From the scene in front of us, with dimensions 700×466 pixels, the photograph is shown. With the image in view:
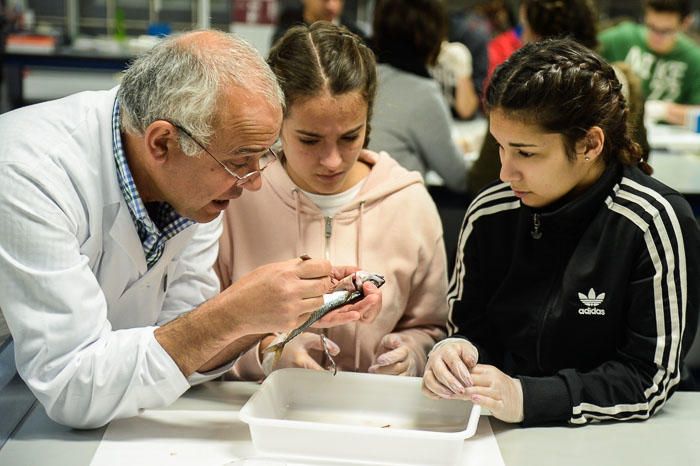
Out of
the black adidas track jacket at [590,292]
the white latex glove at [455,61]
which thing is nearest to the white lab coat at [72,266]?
the black adidas track jacket at [590,292]

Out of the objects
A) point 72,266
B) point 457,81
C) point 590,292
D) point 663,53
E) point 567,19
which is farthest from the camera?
point 457,81

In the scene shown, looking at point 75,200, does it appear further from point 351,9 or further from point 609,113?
point 351,9

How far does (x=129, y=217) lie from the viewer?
1534mm

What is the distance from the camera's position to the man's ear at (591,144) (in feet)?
5.16

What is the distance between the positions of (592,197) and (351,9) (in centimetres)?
761

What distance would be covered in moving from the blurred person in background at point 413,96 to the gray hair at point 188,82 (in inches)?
56.5

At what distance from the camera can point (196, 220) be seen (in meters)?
1.57

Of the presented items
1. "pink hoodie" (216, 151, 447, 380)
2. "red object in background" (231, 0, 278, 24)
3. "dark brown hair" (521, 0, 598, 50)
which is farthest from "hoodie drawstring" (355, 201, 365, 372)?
"red object in background" (231, 0, 278, 24)

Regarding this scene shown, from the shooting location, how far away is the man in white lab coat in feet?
4.52

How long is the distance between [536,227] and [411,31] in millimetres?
1740

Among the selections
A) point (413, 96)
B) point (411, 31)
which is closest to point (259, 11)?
point (411, 31)

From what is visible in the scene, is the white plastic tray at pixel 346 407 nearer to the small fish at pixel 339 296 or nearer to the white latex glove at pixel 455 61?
the small fish at pixel 339 296

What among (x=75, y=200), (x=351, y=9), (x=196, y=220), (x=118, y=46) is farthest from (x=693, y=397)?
(x=351, y=9)

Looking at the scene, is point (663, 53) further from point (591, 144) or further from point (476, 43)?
point (591, 144)
